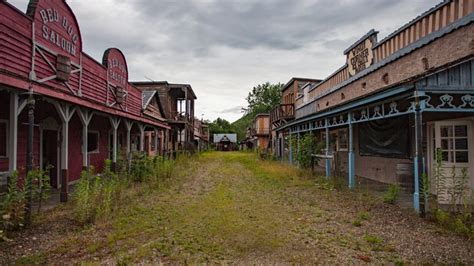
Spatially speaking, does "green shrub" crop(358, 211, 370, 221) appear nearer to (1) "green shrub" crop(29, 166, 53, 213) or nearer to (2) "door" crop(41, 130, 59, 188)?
(1) "green shrub" crop(29, 166, 53, 213)

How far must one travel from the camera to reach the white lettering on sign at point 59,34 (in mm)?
8023


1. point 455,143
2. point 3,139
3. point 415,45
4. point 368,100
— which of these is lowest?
point 455,143

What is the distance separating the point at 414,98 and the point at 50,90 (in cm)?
759

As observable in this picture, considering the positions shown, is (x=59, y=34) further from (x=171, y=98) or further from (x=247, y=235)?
(x=171, y=98)

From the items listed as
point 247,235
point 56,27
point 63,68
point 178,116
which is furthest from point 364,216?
point 178,116

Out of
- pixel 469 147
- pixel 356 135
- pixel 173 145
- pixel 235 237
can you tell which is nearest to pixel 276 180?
pixel 356 135

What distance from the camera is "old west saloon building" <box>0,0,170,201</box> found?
20.4 feet

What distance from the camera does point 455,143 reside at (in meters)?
7.16

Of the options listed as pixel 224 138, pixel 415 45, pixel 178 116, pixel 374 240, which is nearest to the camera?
pixel 374 240

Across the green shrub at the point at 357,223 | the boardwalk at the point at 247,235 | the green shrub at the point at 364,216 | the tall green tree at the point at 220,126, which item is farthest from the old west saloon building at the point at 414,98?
the tall green tree at the point at 220,126

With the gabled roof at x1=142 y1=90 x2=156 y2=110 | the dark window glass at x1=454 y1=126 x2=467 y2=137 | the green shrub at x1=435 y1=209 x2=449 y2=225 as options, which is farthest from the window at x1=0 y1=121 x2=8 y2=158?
the dark window glass at x1=454 y1=126 x2=467 y2=137

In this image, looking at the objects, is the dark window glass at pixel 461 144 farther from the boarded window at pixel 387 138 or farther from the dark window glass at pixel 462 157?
the boarded window at pixel 387 138

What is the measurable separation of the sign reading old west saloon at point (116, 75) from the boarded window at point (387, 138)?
1040 centimetres

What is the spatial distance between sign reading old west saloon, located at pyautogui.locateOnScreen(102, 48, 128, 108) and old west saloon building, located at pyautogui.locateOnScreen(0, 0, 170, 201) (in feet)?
0.18
